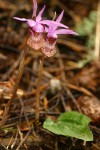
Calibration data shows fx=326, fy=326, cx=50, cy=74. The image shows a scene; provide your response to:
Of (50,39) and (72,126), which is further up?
(50,39)

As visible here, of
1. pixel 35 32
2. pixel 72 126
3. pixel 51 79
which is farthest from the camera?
pixel 51 79

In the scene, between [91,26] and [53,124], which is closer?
[53,124]

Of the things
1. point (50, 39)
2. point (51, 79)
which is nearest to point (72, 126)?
point (50, 39)

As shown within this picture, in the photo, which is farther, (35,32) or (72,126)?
(72,126)

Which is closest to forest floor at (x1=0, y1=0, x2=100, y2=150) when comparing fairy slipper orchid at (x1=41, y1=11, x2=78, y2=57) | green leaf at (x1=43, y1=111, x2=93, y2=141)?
green leaf at (x1=43, y1=111, x2=93, y2=141)

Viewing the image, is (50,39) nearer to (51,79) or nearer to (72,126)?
(72,126)

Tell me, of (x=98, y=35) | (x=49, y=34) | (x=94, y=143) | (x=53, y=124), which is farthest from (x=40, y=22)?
(x=98, y=35)

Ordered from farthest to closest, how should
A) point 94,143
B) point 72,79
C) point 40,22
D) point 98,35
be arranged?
point 98,35 < point 72,79 < point 94,143 < point 40,22

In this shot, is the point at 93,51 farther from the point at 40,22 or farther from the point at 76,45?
the point at 40,22

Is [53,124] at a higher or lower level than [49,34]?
lower
